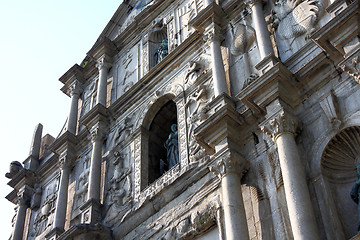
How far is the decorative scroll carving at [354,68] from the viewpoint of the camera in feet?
25.6

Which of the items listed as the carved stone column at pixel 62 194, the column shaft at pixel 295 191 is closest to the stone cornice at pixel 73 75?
the carved stone column at pixel 62 194

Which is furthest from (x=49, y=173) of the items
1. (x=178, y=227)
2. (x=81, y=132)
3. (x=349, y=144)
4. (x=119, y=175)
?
(x=349, y=144)

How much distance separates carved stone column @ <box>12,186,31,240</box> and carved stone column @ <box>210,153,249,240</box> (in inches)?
243

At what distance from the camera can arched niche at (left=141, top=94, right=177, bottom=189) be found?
37.9 ft

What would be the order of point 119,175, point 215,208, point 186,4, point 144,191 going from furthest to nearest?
point 186,4, point 119,175, point 144,191, point 215,208

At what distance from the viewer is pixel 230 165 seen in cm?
873

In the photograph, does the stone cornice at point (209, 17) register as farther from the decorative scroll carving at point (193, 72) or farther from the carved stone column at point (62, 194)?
the carved stone column at point (62, 194)

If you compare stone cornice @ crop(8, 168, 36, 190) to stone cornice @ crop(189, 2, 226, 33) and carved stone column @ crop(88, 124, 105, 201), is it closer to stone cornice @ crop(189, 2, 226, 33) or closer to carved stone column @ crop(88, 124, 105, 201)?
carved stone column @ crop(88, 124, 105, 201)

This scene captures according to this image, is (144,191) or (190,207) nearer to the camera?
(190,207)

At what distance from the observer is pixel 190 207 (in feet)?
30.8

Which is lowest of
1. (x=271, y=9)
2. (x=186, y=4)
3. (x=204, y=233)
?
(x=204, y=233)

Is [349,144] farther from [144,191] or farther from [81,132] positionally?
[81,132]

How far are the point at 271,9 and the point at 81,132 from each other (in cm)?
516

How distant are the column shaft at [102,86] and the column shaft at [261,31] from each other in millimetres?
4287
